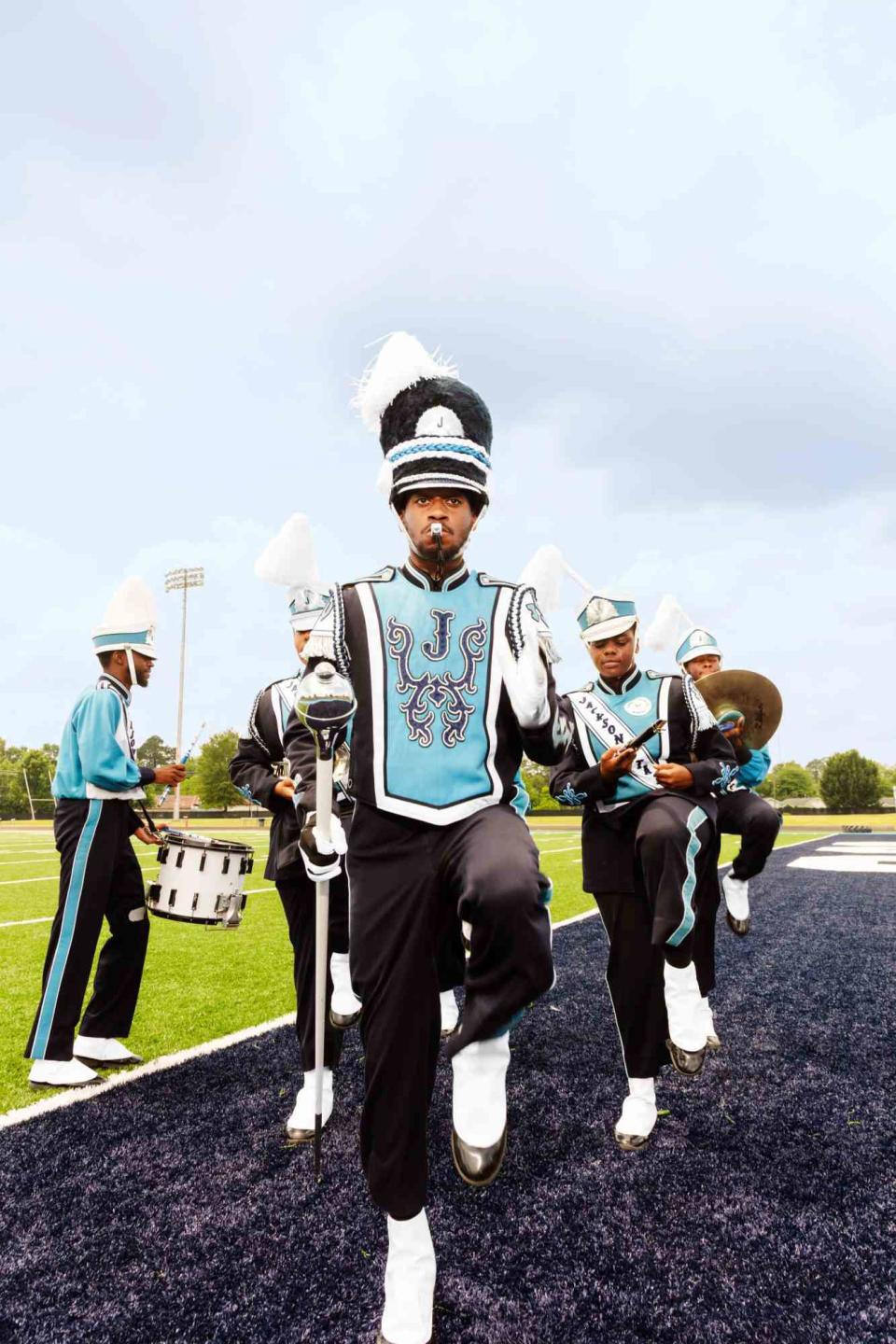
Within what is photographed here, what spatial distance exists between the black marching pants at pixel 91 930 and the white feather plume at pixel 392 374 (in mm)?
3220

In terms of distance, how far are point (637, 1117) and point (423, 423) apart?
323cm

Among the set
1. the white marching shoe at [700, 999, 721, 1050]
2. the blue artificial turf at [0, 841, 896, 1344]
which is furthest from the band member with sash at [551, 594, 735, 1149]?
the white marching shoe at [700, 999, 721, 1050]

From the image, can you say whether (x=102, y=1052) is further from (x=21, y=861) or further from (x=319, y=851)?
(x=21, y=861)

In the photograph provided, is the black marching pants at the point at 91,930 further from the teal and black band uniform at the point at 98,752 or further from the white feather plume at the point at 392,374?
the white feather plume at the point at 392,374

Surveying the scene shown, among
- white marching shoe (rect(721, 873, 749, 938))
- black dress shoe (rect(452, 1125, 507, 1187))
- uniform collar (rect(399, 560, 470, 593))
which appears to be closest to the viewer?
black dress shoe (rect(452, 1125, 507, 1187))

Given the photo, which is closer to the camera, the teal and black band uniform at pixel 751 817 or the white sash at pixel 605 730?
the white sash at pixel 605 730

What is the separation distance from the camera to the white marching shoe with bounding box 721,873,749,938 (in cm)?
849

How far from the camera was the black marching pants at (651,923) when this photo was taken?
4.02 meters

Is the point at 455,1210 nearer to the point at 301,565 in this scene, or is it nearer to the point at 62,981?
the point at 62,981

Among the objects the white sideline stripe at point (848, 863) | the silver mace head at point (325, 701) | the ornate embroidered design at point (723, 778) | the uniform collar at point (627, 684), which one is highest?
the uniform collar at point (627, 684)

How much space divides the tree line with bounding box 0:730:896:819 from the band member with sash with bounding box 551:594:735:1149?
6430cm

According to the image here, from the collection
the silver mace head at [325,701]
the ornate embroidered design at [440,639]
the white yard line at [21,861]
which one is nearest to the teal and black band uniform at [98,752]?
the silver mace head at [325,701]

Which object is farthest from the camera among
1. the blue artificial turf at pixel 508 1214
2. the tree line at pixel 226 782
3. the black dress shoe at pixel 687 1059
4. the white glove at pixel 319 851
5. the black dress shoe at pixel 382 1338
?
the tree line at pixel 226 782

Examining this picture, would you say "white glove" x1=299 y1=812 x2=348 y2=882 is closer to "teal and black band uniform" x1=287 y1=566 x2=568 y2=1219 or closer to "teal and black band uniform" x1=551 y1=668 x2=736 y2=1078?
"teal and black band uniform" x1=287 y1=566 x2=568 y2=1219
